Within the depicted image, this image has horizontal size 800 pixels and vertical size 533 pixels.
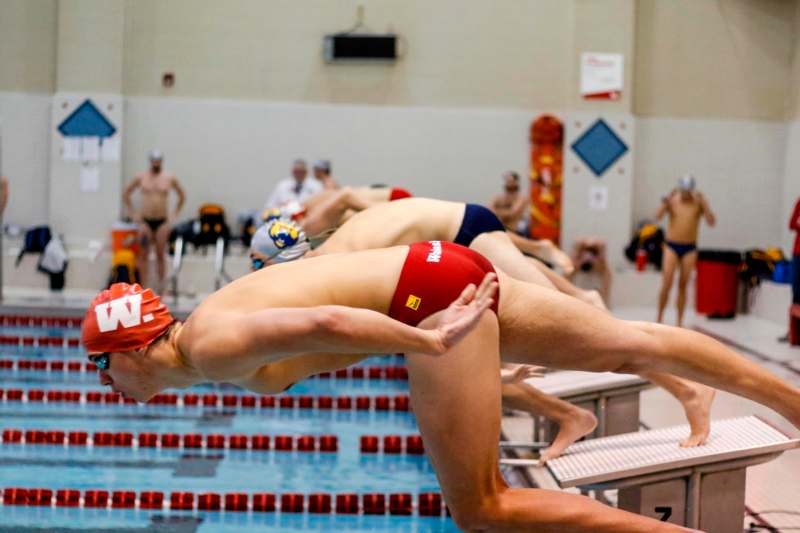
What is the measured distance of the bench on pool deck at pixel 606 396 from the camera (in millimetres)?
5234

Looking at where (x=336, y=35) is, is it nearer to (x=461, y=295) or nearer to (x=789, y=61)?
(x=789, y=61)

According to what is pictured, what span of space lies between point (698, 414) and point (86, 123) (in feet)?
40.6

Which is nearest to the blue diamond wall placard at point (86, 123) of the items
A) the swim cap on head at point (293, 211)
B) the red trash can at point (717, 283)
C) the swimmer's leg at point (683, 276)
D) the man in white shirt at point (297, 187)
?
the man in white shirt at point (297, 187)

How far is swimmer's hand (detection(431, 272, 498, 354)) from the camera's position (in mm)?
2855

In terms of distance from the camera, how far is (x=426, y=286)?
10.2 feet

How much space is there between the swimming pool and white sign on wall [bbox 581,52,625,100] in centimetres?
668

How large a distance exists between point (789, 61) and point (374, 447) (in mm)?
11129

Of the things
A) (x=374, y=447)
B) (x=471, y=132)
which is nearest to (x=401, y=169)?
(x=471, y=132)

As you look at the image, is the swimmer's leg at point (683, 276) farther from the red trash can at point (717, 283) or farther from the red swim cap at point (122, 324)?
the red swim cap at point (122, 324)

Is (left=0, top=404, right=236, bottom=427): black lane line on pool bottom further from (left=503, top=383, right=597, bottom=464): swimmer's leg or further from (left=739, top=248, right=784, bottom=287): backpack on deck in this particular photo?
(left=739, top=248, right=784, bottom=287): backpack on deck

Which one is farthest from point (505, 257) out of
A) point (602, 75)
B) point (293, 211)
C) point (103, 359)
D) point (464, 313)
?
point (602, 75)

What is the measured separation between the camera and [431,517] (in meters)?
5.08

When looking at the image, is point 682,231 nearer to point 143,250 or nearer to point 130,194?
point 143,250

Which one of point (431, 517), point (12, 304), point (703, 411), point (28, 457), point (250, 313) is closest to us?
point (250, 313)
